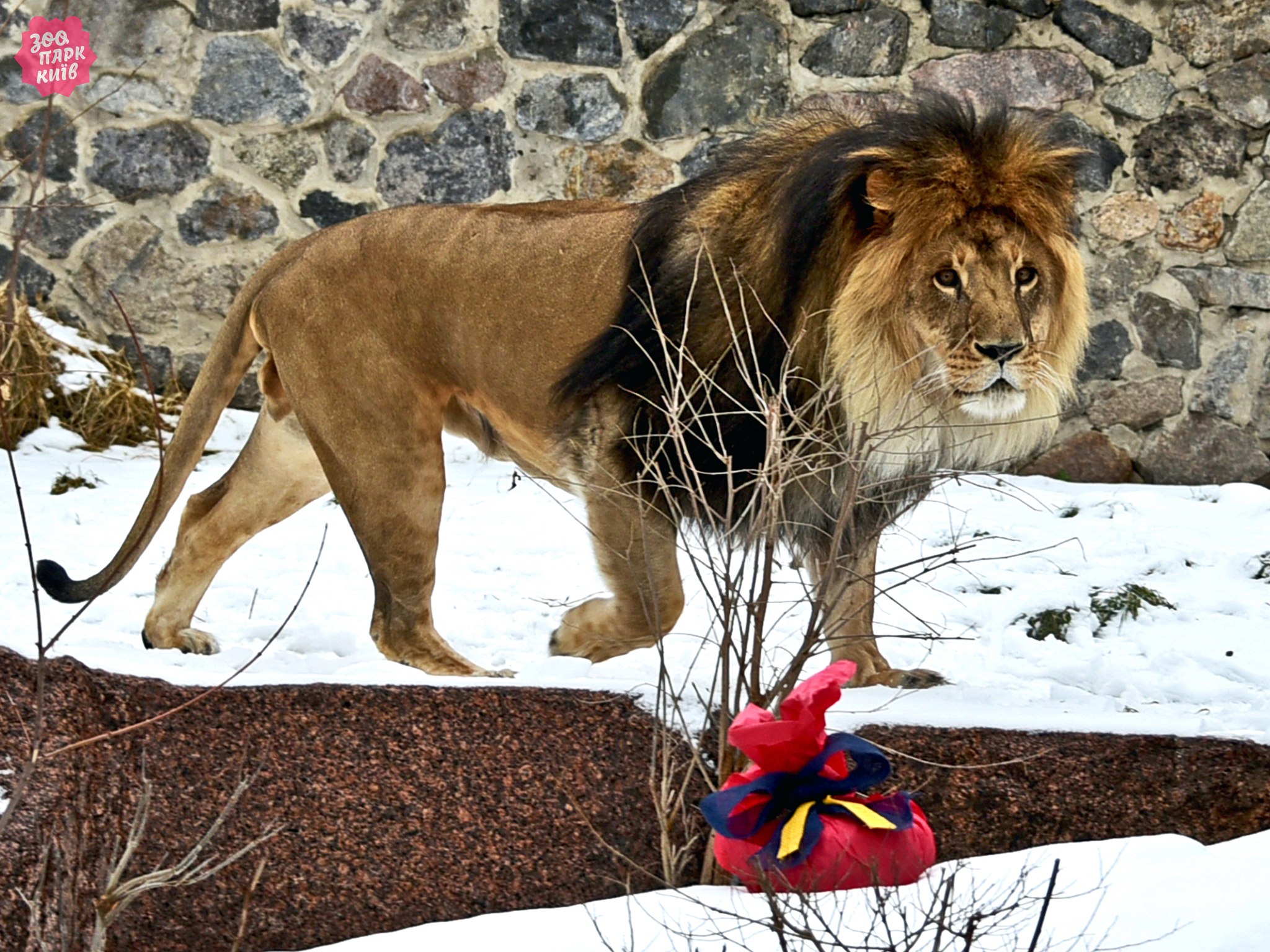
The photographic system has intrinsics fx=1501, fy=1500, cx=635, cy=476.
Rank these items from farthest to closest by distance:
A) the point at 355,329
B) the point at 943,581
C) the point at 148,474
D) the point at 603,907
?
the point at 148,474, the point at 943,581, the point at 355,329, the point at 603,907

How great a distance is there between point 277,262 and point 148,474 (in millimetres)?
1726

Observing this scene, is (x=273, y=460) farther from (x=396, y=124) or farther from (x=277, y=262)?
(x=396, y=124)

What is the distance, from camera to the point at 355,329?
322cm

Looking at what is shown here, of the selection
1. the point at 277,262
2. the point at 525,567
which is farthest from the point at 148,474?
the point at 277,262

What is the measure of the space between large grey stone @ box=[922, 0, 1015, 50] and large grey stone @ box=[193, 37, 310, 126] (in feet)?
7.06

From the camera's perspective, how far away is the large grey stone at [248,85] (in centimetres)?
513

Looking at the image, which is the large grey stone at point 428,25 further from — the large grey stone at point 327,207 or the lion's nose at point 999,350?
the lion's nose at point 999,350

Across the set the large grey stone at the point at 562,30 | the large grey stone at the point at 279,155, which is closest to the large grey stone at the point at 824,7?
the large grey stone at the point at 562,30

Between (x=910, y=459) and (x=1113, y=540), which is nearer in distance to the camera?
(x=910, y=459)

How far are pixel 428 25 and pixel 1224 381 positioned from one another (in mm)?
2953

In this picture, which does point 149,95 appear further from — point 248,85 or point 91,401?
point 91,401

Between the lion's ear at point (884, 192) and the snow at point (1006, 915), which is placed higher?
the lion's ear at point (884, 192)

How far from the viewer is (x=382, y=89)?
514 cm

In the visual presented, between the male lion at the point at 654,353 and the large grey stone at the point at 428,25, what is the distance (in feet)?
6.29
